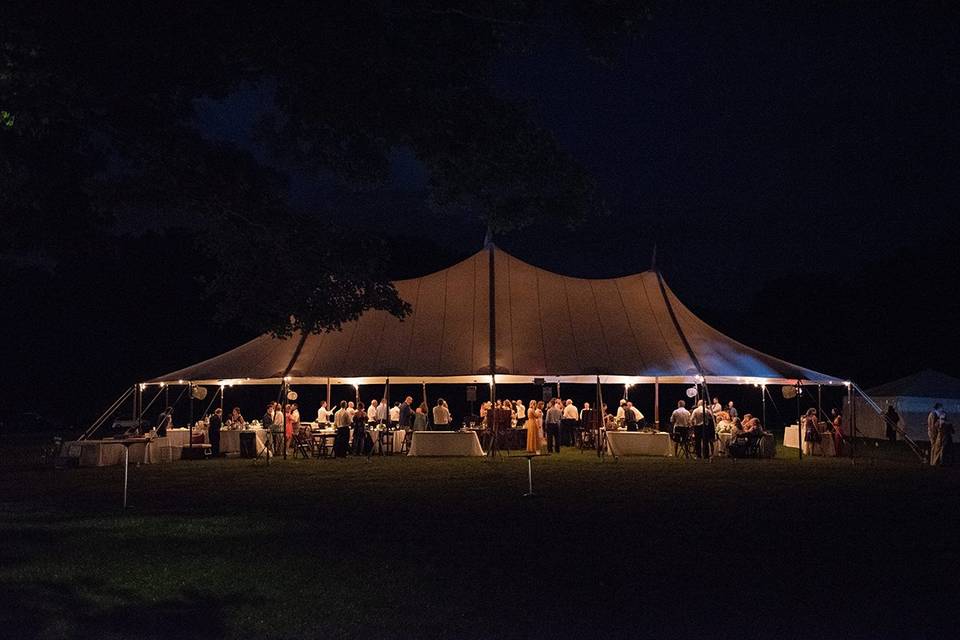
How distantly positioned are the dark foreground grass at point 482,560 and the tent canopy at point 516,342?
636 centimetres

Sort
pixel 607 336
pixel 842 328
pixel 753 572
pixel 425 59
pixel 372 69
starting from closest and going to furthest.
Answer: pixel 753 572 → pixel 372 69 → pixel 425 59 → pixel 607 336 → pixel 842 328

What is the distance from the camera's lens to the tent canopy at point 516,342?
20703 mm

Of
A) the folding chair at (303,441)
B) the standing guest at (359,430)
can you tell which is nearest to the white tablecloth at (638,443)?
the standing guest at (359,430)

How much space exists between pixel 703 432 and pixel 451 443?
5135 millimetres

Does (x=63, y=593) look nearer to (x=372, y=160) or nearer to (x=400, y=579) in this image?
(x=400, y=579)

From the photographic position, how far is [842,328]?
52500 millimetres

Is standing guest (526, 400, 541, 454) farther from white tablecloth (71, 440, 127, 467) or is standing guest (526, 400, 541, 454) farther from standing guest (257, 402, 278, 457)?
white tablecloth (71, 440, 127, 467)

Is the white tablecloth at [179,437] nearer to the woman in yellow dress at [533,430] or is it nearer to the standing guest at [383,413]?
the standing guest at [383,413]

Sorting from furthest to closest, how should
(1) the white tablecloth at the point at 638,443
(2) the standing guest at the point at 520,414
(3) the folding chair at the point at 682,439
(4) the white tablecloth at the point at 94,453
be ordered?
(2) the standing guest at the point at 520,414, (1) the white tablecloth at the point at 638,443, (3) the folding chair at the point at 682,439, (4) the white tablecloth at the point at 94,453

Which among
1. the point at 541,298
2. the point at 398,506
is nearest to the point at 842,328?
the point at 541,298

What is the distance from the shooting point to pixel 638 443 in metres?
20.5

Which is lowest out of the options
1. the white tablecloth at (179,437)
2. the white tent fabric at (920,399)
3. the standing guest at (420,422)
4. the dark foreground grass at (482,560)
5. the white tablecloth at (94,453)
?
the dark foreground grass at (482,560)

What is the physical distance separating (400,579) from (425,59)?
434 cm

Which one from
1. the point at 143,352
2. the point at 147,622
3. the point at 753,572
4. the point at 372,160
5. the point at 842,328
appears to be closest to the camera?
the point at 147,622
